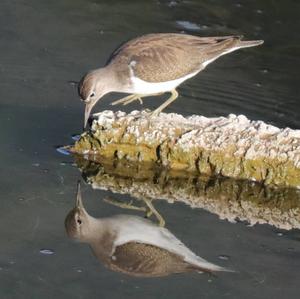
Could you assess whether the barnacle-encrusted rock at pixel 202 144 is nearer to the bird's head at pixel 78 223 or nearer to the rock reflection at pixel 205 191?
the rock reflection at pixel 205 191

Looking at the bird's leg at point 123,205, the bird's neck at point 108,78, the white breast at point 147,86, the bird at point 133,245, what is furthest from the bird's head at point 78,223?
the white breast at point 147,86

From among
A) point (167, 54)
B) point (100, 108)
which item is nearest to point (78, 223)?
point (167, 54)

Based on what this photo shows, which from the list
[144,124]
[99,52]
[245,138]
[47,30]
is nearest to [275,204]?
[245,138]

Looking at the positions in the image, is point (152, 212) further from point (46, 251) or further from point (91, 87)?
point (91, 87)

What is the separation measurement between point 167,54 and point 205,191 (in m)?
1.22

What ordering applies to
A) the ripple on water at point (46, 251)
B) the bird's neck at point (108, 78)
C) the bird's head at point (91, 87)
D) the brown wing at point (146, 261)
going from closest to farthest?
the brown wing at point (146, 261), the ripple on water at point (46, 251), the bird's head at point (91, 87), the bird's neck at point (108, 78)

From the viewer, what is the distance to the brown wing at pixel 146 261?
643 centimetres

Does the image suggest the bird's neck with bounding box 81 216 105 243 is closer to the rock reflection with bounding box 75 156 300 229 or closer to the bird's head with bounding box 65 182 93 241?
the bird's head with bounding box 65 182 93 241

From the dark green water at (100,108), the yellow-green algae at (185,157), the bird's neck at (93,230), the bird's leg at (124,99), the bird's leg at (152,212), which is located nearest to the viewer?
the dark green water at (100,108)

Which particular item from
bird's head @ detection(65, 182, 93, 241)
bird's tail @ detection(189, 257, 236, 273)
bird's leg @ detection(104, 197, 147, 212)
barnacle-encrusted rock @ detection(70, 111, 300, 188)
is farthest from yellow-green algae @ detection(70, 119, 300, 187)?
bird's tail @ detection(189, 257, 236, 273)

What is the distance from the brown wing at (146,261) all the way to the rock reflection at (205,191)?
747 mm

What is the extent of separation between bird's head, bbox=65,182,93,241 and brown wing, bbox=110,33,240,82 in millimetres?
1353

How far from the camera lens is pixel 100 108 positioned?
28.8ft

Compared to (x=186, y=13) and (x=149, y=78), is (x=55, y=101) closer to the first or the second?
(x=149, y=78)
